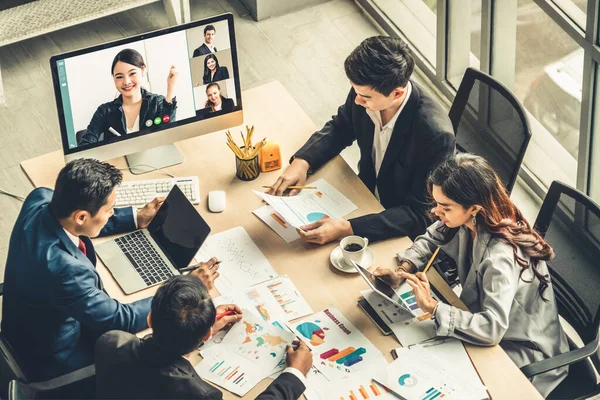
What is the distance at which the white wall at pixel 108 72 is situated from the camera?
130 inches

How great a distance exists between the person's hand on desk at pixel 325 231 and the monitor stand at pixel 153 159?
2.28ft

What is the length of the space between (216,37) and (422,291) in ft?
4.13

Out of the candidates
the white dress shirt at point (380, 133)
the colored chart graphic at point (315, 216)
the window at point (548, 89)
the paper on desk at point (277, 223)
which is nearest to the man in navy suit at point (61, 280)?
the paper on desk at point (277, 223)

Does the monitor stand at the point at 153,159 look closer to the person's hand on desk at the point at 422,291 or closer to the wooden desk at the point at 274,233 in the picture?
the wooden desk at the point at 274,233

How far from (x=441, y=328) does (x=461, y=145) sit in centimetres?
115

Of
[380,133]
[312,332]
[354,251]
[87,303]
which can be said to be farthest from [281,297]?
[380,133]

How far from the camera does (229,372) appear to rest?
283 cm

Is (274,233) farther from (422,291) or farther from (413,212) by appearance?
(422,291)

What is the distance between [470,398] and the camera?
273 cm

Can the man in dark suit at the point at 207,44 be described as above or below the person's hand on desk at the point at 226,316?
above

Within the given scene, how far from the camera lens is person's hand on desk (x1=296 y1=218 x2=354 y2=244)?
10.6 feet

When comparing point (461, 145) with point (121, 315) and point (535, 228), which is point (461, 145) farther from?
point (121, 315)

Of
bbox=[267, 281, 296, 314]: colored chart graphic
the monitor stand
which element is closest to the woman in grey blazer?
bbox=[267, 281, 296, 314]: colored chart graphic

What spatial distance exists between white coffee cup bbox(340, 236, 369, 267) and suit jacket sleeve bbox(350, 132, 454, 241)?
0.32ft
